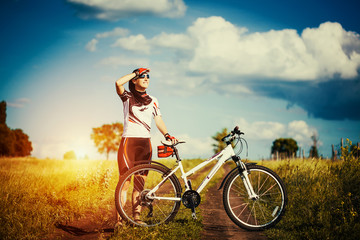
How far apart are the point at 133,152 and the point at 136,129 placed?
0.50 metres

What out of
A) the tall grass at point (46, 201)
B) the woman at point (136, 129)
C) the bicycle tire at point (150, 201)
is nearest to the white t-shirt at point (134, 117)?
the woman at point (136, 129)

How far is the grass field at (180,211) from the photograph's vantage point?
5473mm

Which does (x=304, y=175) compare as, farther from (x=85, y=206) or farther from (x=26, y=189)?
(x=26, y=189)

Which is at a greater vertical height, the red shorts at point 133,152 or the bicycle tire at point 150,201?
the red shorts at point 133,152

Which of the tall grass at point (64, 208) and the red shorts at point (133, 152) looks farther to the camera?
the red shorts at point (133, 152)

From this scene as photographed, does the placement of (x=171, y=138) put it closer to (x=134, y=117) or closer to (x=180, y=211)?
(x=134, y=117)

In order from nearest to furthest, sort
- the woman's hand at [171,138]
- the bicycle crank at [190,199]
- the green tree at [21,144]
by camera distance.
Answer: the bicycle crank at [190,199]
the woman's hand at [171,138]
the green tree at [21,144]

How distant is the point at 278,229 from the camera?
19.3 ft

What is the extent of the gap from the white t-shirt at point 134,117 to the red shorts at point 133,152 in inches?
5.1

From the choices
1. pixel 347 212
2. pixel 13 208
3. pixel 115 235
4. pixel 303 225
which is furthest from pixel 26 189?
pixel 347 212

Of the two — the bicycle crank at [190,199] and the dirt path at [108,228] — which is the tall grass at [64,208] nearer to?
the dirt path at [108,228]

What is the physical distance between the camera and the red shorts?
5.83 metres

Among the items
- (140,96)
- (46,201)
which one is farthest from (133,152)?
(46,201)

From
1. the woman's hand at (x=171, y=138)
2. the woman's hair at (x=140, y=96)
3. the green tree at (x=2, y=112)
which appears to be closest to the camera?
the woman's hand at (x=171, y=138)
